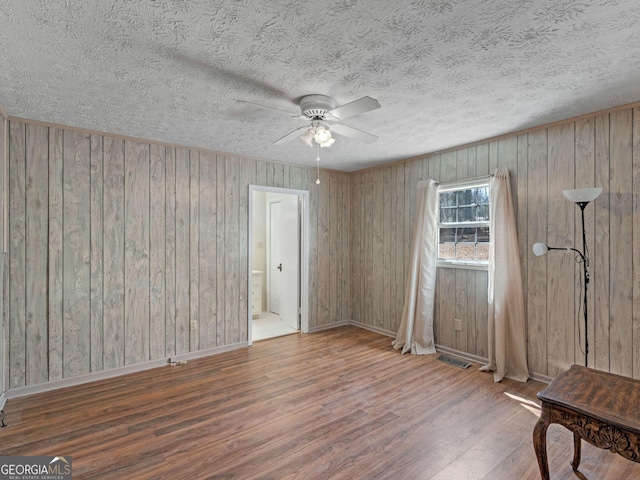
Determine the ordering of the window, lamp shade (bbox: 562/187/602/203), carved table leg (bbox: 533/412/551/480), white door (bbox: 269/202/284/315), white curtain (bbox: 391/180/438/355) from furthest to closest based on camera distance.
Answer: white door (bbox: 269/202/284/315) < white curtain (bbox: 391/180/438/355) < the window < lamp shade (bbox: 562/187/602/203) < carved table leg (bbox: 533/412/551/480)

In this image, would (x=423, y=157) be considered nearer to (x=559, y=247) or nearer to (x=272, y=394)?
(x=559, y=247)

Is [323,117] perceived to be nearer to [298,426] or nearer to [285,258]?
[298,426]

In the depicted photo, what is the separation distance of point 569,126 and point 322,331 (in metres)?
3.86

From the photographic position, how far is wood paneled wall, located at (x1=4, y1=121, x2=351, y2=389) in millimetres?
2893

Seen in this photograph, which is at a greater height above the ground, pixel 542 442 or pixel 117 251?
pixel 117 251

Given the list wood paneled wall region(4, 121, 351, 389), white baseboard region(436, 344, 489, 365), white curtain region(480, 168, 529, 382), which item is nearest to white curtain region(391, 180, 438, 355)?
white baseboard region(436, 344, 489, 365)

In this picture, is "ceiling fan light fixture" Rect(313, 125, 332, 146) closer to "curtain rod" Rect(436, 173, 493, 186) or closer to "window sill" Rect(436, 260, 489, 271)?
"curtain rod" Rect(436, 173, 493, 186)

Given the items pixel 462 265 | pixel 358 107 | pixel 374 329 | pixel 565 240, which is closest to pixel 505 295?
pixel 462 265

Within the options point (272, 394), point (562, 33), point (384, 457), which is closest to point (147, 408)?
point (272, 394)

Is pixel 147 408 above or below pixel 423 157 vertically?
below

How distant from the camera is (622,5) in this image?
1429 mm

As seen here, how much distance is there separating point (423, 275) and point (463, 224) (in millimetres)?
777

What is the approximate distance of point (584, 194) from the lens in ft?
8.13

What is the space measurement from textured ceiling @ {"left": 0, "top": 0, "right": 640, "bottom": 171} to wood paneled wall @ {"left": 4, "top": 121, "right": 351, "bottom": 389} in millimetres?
493
